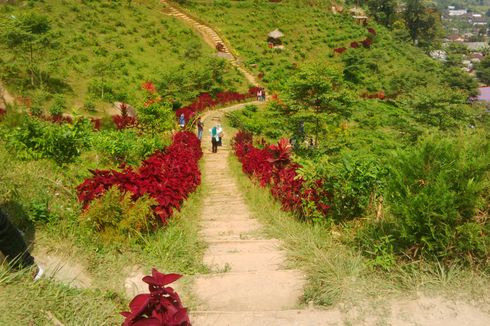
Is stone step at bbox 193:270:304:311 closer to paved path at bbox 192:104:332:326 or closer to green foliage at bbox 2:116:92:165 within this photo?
paved path at bbox 192:104:332:326

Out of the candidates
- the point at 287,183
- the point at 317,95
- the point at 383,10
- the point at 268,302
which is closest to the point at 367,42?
the point at 383,10

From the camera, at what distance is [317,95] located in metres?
11.2

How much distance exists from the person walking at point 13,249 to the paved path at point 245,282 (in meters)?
1.49

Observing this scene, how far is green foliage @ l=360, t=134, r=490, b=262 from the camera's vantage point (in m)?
3.64

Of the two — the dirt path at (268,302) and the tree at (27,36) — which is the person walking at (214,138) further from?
the tree at (27,36)

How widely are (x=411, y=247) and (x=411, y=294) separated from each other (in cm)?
70

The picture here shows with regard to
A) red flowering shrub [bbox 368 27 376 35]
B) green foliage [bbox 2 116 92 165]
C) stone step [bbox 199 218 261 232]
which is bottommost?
stone step [bbox 199 218 261 232]

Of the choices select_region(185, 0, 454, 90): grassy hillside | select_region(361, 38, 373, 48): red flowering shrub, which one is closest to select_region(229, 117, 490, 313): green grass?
select_region(185, 0, 454, 90): grassy hillside

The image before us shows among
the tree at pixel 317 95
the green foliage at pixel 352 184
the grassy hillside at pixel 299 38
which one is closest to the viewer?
the green foliage at pixel 352 184

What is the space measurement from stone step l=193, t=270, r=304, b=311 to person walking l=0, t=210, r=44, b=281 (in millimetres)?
1485

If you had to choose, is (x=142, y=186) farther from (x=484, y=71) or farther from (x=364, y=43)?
(x=484, y=71)

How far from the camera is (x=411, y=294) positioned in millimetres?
3316

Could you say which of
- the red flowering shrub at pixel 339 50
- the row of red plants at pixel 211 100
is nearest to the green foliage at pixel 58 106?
the row of red plants at pixel 211 100

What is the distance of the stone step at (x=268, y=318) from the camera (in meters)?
2.94
